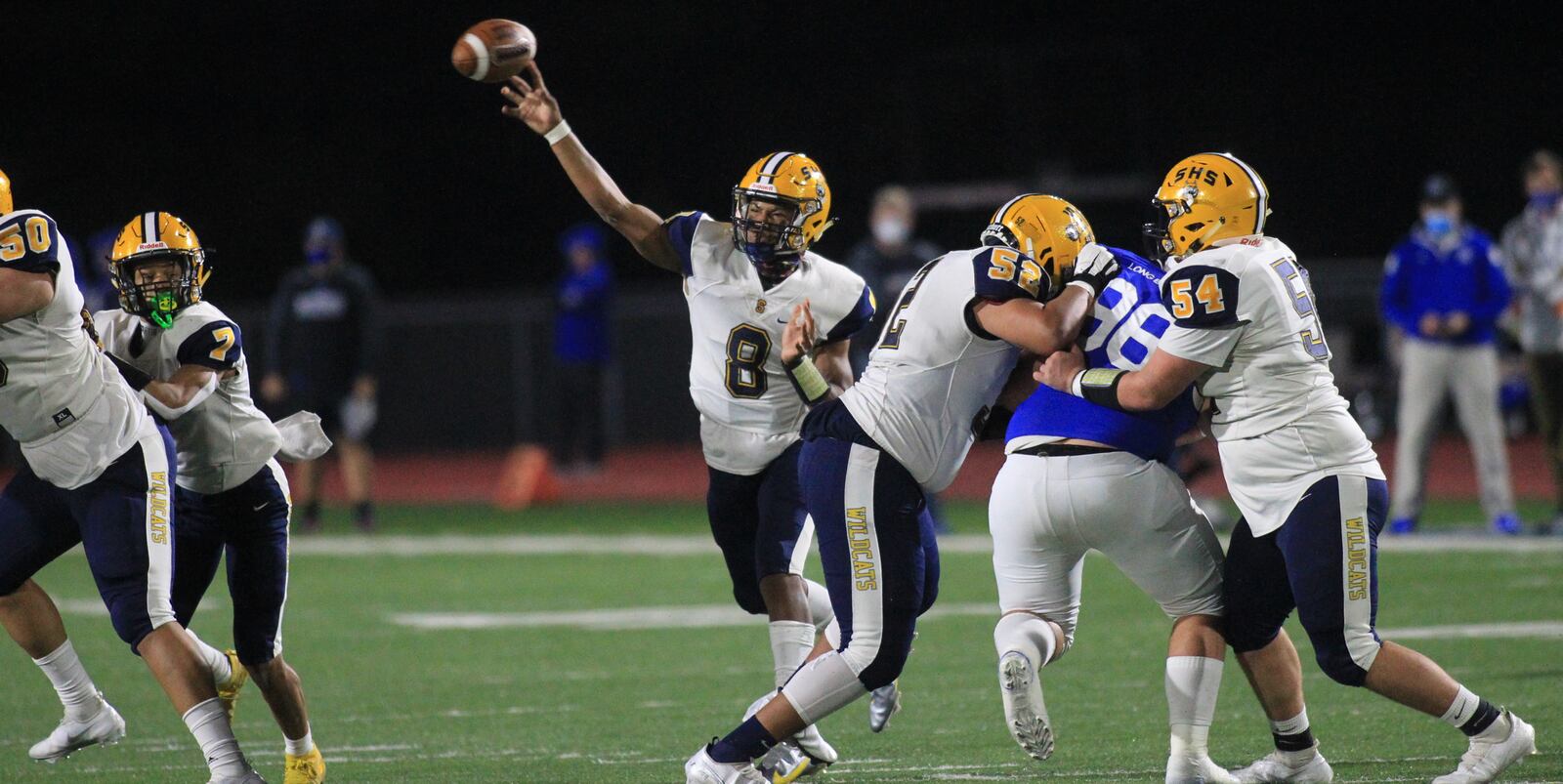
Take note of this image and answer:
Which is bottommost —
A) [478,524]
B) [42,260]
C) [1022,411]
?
[478,524]

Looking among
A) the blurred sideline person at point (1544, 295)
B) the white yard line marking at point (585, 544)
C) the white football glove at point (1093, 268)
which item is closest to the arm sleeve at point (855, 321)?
the white football glove at point (1093, 268)

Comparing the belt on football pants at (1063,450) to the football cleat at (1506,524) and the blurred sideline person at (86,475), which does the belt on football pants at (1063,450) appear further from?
the football cleat at (1506,524)

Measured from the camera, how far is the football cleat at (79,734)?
211 inches

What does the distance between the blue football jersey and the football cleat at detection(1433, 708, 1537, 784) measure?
1062 mm

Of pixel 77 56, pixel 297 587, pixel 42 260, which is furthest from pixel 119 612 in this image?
pixel 77 56

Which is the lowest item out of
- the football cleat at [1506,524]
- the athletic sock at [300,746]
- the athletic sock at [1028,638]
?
the football cleat at [1506,524]

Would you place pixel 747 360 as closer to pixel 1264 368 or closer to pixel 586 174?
pixel 586 174

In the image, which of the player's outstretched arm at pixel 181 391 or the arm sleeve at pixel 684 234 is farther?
the arm sleeve at pixel 684 234

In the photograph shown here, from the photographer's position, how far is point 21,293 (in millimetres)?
4832

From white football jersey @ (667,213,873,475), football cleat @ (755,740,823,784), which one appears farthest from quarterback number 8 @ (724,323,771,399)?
football cleat @ (755,740,823,784)

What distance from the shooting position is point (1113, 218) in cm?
2208

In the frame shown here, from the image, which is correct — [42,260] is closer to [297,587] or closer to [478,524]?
[297,587]

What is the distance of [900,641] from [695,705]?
1843 millimetres

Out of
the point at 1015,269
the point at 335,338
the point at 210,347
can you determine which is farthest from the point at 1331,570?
the point at 335,338
